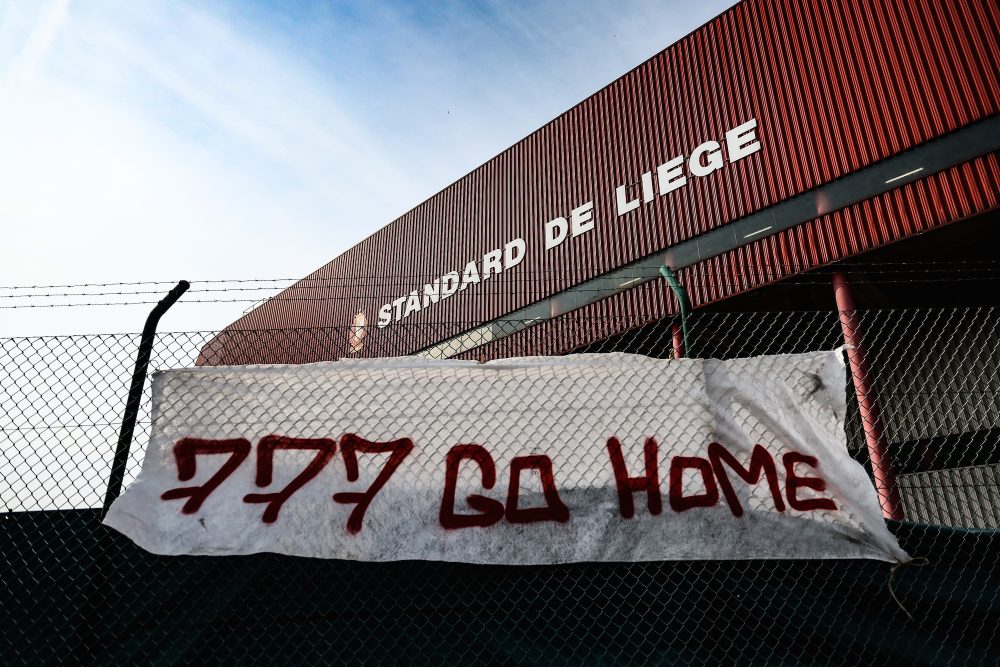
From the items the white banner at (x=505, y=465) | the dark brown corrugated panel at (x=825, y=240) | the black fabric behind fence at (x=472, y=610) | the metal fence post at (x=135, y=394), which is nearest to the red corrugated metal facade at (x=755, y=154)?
the dark brown corrugated panel at (x=825, y=240)

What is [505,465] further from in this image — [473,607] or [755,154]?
[755,154]

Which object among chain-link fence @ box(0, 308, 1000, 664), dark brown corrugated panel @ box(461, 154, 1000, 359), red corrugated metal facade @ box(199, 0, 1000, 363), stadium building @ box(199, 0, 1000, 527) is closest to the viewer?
chain-link fence @ box(0, 308, 1000, 664)

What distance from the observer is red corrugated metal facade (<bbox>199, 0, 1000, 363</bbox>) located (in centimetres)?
928

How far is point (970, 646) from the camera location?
3127 mm

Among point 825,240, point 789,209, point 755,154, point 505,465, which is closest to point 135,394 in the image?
A: point 505,465

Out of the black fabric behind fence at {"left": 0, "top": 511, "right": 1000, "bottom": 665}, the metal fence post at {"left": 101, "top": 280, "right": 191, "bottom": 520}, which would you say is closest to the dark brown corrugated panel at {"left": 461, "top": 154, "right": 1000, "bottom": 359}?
the black fabric behind fence at {"left": 0, "top": 511, "right": 1000, "bottom": 665}

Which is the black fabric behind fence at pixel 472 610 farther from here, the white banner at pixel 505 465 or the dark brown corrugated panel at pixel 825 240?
the dark brown corrugated panel at pixel 825 240

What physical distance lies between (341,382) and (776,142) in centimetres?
991

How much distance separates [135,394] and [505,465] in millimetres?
1931

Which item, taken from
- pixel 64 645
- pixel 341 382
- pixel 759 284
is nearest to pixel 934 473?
pixel 759 284

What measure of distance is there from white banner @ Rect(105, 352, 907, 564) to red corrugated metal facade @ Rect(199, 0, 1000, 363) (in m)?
2.98

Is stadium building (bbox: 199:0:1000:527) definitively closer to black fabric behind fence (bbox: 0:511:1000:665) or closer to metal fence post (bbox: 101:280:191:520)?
black fabric behind fence (bbox: 0:511:1000:665)

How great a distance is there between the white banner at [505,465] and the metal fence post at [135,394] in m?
0.07

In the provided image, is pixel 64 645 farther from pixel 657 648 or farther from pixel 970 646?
pixel 970 646
